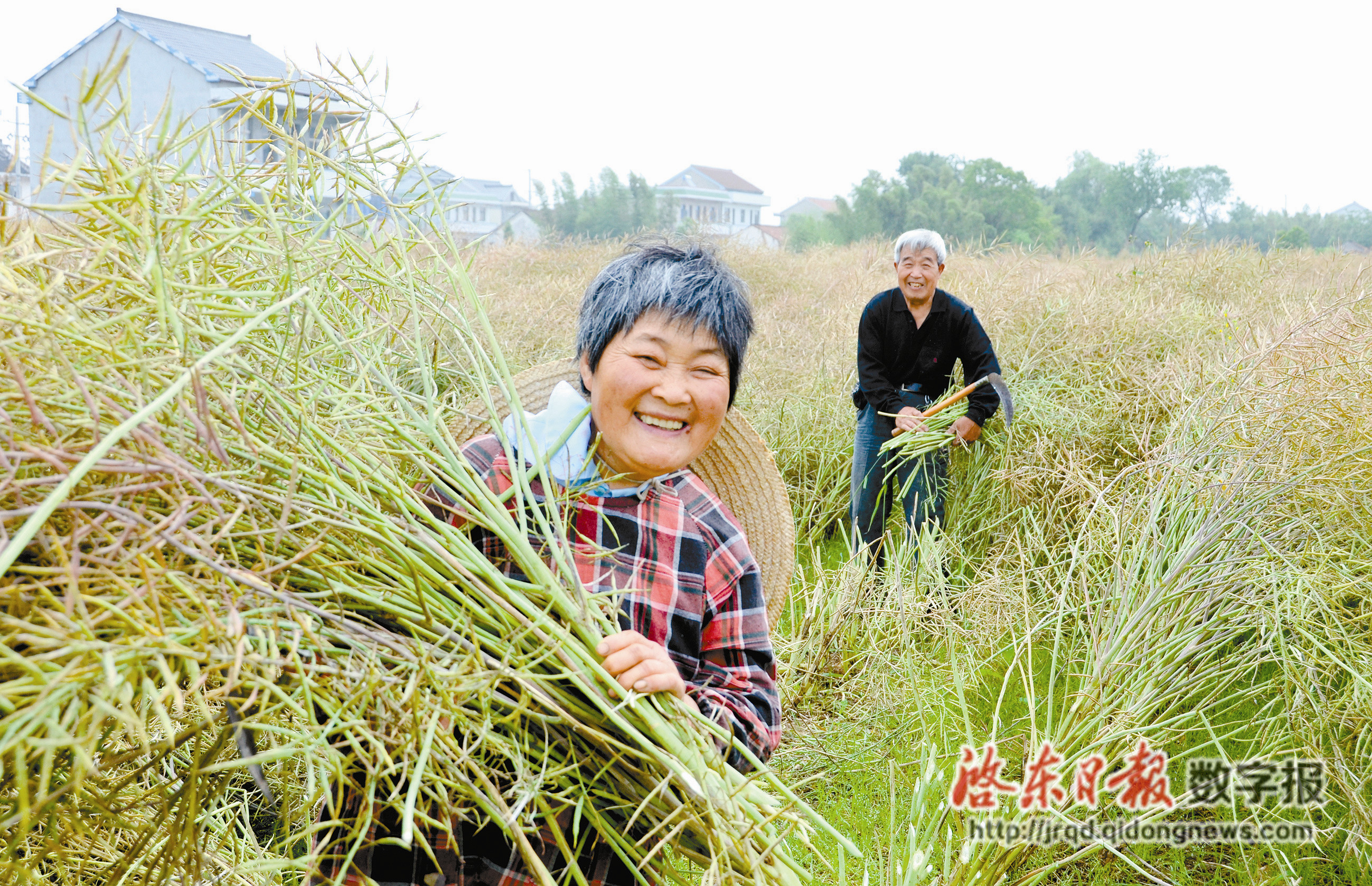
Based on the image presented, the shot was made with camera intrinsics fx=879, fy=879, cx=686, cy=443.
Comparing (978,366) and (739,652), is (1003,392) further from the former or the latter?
(739,652)

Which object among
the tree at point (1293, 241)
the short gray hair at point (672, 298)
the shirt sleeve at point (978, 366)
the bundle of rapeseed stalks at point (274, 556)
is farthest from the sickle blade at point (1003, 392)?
the tree at point (1293, 241)

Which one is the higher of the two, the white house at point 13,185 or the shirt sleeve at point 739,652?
the white house at point 13,185

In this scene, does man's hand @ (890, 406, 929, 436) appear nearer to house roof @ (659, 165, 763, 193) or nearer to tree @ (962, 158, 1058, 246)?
tree @ (962, 158, 1058, 246)

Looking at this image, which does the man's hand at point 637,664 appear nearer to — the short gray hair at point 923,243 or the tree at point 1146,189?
the short gray hair at point 923,243

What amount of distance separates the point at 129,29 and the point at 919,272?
22.0m

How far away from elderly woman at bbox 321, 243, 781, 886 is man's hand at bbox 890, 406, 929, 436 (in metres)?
2.77

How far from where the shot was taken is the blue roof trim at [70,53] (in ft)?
71.0

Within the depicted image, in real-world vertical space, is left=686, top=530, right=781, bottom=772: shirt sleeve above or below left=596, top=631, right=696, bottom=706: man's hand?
below

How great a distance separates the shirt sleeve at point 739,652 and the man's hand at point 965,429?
2907 millimetres

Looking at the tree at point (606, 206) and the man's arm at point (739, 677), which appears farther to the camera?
the tree at point (606, 206)

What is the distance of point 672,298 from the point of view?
1.37 m

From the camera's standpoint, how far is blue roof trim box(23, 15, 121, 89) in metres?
21.6

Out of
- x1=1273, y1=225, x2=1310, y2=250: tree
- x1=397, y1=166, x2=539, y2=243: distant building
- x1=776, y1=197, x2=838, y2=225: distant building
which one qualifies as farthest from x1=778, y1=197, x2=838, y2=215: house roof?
x1=1273, y1=225, x2=1310, y2=250: tree

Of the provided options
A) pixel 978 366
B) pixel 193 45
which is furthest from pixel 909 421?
pixel 193 45
